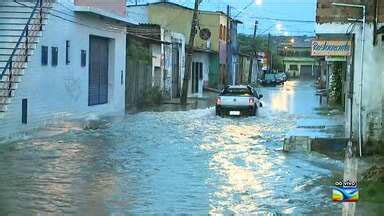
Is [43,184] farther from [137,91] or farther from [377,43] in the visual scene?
[137,91]

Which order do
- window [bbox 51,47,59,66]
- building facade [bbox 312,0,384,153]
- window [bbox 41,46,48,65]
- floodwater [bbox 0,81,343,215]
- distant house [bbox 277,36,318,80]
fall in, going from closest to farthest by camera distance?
floodwater [bbox 0,81,343,215], building facade [bbox 312,0,384,153], window [bbox 41,46,48,65], window [bbox 51,47,59,66], distant house [bbox 277,36,318,80]

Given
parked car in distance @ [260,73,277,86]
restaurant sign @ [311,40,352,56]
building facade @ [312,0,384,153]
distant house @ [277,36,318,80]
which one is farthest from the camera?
distant house @ [277,36,318,80]

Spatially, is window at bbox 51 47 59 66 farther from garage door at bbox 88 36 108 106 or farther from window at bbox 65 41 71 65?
garage door at bbox 88 36 108 106

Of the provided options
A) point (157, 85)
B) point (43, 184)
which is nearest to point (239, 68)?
point (157, 85)

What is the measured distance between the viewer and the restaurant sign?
71.3 feet

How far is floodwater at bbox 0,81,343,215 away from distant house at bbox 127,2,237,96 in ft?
113

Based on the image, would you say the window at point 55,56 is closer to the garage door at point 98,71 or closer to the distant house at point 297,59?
the garage door at point 98,71

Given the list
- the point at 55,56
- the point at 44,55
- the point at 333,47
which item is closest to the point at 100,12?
the point at 55,56

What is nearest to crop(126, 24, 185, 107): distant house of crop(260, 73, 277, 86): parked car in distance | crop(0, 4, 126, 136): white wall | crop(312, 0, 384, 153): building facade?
crop(0, 4, 126, 136): white wall

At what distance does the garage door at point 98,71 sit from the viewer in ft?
100

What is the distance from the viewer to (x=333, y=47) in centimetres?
2269

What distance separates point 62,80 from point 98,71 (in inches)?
Answer: 222

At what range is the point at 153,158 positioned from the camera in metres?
17.3

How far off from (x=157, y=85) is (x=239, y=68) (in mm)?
46670
